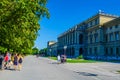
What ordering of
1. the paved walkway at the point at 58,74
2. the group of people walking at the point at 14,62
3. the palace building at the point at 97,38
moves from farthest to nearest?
the palace building at the point at 97,38
the group of people walking at the point at 14,62
the paved walkway at the point at 58,74

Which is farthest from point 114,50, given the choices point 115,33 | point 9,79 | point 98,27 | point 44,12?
point 9,79

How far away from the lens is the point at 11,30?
63.3 feet

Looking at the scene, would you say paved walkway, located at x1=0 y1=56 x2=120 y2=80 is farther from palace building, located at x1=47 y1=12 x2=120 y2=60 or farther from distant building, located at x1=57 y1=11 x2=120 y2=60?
distant building, located at x1=57 y1=11 x2=120 y2=60

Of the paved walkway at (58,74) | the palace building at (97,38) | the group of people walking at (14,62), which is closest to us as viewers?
the paved walkway at (58,74)

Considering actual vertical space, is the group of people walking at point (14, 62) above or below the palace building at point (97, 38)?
below

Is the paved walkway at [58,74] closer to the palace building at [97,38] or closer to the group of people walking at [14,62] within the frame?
the group of people walking at [14,62]

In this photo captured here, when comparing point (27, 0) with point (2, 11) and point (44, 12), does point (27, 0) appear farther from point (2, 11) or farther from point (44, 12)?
point (44, 12)

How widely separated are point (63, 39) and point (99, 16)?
169ft

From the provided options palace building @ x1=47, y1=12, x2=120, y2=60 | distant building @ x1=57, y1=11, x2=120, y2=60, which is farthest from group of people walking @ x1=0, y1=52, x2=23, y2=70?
distant building @ x1=57, y1=11, x2=120, y2=60

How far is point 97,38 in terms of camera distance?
94.9m

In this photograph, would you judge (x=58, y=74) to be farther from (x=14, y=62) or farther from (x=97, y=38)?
(x=97, y=38)

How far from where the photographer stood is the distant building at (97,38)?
270 feet

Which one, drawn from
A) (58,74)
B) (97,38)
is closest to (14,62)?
(58,74)

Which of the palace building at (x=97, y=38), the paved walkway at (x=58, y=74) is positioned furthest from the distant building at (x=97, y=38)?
the paved walkway at (x=58, y=74)
